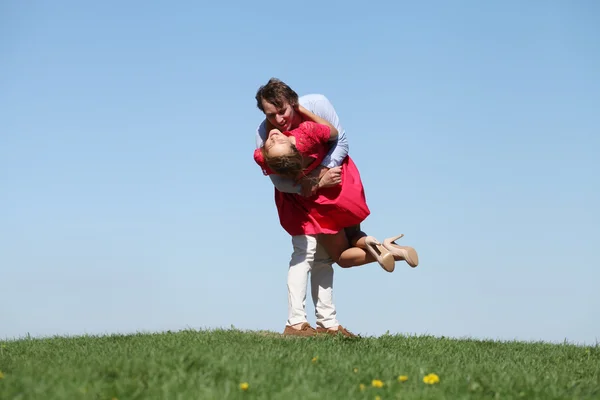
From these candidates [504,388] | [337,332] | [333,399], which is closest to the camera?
[333,399]

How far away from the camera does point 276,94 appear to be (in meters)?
8.04

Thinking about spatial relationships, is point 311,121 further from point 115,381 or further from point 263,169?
point 115,381

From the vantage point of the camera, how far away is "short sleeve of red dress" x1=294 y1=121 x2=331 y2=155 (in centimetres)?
787

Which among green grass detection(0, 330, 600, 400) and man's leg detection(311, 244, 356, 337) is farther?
man's leg detection(311, 244, 356, 337)

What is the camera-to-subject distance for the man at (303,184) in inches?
319

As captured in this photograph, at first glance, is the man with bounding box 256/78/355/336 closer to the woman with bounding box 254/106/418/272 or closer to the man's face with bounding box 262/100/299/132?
the man's face with bounding box 262/100/299/132

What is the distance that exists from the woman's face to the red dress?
53cm

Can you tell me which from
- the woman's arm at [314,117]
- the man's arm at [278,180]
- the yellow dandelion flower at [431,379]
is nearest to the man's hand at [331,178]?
the man's arm at [278,180]

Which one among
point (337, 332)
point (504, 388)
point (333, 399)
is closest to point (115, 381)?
point (333, 399)

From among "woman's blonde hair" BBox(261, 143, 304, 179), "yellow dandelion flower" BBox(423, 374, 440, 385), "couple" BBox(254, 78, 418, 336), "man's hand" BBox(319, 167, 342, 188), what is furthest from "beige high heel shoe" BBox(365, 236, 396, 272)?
"yellow dandelion flower" BBox(423, 374, 440, 385)

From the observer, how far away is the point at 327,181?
335 inches

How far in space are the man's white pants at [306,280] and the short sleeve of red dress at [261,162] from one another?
38.9 inches

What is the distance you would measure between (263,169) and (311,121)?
796mm

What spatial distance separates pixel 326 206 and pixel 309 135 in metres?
1.08
